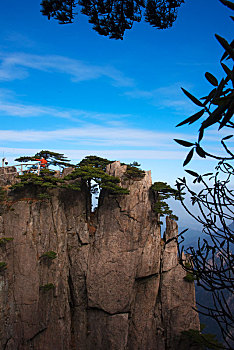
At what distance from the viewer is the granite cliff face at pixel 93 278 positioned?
58.4 ft

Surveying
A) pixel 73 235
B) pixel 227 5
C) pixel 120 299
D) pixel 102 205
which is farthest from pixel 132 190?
pixel 227 5

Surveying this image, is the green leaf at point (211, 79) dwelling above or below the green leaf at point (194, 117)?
above

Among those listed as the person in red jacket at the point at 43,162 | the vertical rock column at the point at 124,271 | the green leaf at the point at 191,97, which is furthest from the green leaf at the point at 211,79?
the person in red jacket at the point at 43,162

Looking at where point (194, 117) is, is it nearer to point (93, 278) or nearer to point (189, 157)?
point (189, 157)

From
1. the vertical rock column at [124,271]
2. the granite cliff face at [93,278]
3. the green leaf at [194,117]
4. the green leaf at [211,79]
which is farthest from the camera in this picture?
the vertical rock column at [124,271]

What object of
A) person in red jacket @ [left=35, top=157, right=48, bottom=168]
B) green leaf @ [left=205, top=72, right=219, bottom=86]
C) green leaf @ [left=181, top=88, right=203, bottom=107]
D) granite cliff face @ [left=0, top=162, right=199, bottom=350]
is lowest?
granite cliff face @ [left=0, top=162, right=199, bottom=350]

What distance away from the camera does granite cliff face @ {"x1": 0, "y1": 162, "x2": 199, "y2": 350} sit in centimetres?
1780

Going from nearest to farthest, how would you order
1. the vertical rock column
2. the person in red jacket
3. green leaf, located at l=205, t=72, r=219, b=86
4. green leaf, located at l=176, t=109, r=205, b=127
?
green leaf, located at l=176, t=109, r=205, b=127, green leaf, located at l=205, t=72, r=219, b=86, the vertical rock column, the person in red jacket

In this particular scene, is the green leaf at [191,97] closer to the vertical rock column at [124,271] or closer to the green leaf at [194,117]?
the green leaf at [194,117]

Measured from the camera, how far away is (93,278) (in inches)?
758

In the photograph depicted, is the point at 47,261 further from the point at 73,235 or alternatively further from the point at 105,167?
the point at 105,167

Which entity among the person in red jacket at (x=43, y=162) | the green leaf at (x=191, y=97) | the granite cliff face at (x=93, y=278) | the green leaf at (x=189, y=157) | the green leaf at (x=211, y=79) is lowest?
the granite cliff face at (x=93, y=278)

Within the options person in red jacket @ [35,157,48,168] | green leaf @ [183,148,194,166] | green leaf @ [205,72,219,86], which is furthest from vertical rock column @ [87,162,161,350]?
green leaf @ [205,72,219,86]

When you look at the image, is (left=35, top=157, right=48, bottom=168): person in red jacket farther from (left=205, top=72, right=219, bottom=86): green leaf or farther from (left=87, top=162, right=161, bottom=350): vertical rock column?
(left=205, top=72, right=219, bottom=86): green leaf
